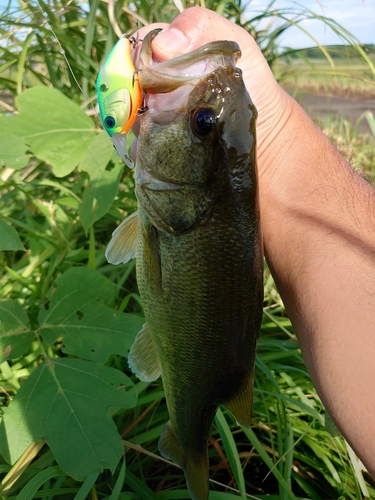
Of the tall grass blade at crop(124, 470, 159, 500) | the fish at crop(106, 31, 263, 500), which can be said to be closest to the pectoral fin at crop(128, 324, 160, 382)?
the fish at crop(106, 31, 263, 500)

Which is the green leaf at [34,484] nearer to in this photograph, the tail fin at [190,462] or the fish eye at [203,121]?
the tail fin at [190,462]

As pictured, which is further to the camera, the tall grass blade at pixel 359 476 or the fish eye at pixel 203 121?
the tall grass blade at pixel 359 476

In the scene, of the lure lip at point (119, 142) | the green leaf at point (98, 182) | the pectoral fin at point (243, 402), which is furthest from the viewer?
the green leaf at point (98, 182)

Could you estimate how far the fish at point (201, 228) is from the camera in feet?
4.26

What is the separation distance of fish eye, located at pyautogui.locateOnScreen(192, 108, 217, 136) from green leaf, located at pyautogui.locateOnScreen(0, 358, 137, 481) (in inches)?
39.3

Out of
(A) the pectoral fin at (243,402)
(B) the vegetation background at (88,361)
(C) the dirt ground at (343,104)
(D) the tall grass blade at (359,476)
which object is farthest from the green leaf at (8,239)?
(C) the dirt ground at (343,104)

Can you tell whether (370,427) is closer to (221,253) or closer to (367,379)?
(367,379)

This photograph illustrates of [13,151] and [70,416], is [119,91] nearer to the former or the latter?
[13,151]

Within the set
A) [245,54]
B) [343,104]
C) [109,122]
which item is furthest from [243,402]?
[343,104]

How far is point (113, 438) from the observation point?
1.60 metres

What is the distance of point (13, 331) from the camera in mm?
1838

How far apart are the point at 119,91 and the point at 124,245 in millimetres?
551

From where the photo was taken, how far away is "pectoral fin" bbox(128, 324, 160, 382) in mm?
1659

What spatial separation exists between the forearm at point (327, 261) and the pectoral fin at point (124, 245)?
1.93ft
